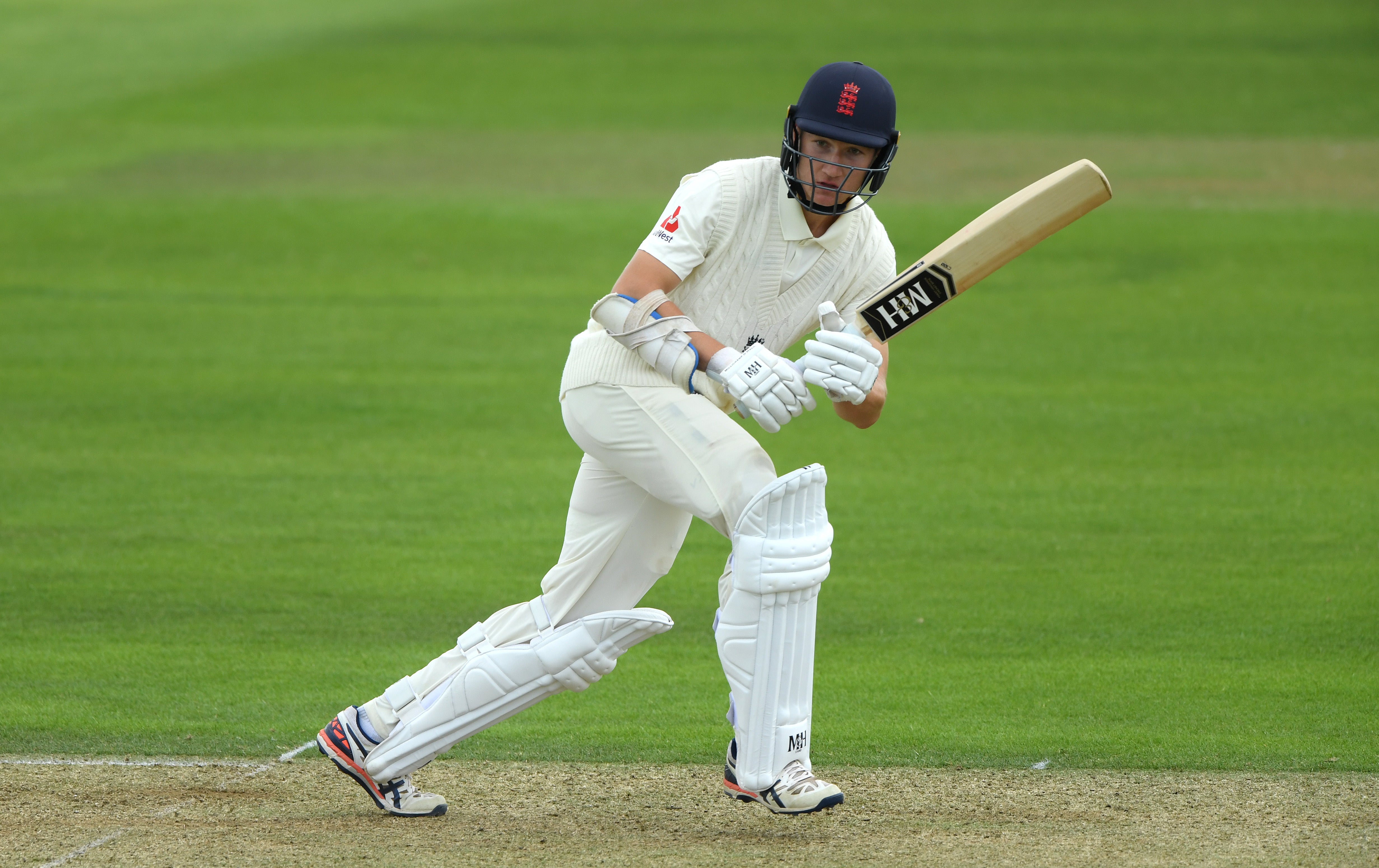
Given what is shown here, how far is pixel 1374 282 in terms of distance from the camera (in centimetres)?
1202

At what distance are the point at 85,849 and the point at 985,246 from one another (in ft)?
8.25

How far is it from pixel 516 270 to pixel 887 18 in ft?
45.8

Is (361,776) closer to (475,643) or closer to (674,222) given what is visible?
(475,643)

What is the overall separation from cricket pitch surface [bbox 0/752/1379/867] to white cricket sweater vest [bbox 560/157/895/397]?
1.07 metres

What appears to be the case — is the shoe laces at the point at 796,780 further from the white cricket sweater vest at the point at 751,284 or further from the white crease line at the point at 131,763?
the white crease line at the point at 131,763

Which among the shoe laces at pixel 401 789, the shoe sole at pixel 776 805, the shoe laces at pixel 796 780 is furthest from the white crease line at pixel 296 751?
the shoe laces at pixel 796 780

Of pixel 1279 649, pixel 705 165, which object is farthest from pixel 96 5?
pixel 1279 649

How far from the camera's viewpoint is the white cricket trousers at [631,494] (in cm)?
357

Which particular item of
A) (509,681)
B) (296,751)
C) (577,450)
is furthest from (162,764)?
(577,450)

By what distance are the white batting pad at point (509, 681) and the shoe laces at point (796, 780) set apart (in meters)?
0.43

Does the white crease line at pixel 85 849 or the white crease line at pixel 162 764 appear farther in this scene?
the white crease line at pixel 162 764

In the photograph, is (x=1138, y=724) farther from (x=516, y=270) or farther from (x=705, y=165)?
(x=705, y=165)

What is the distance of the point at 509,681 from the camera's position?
12.2 ft

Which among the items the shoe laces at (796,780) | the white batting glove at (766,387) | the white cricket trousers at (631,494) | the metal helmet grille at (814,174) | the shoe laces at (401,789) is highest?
the metal helmet grille at (814,174)
